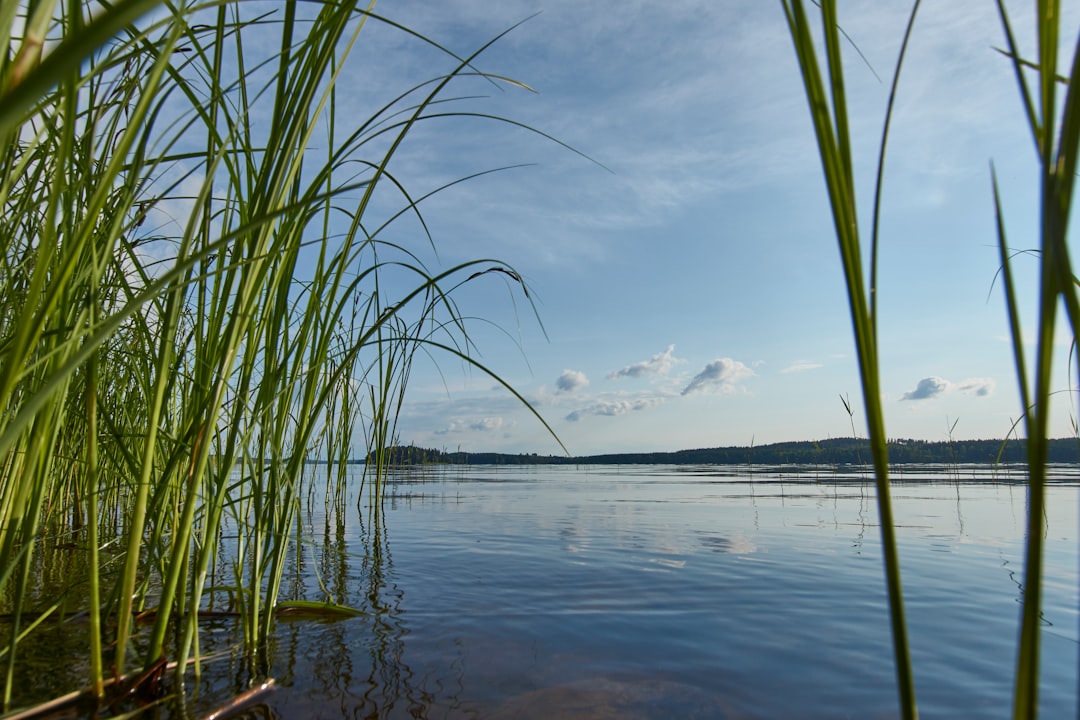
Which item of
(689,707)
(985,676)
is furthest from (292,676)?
(985,676)

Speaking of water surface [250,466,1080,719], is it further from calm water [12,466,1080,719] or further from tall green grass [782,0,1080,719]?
tall green grass [782,0,1080,719]

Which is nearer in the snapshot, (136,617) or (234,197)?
(234,197)

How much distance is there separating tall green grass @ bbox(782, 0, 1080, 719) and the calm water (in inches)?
49.6

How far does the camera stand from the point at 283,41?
1382 mm

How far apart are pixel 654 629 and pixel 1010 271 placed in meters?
2.10

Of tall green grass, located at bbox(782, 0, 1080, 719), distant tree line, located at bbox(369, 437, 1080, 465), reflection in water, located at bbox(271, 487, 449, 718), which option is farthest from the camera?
distant tree line, located at bbox(369, 437, 1080, 465)

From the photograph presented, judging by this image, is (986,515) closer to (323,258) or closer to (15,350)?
(323,258)

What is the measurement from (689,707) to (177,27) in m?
1.83

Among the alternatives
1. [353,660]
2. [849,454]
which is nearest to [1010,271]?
[353,660]

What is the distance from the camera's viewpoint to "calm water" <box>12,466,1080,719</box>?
1781 mm

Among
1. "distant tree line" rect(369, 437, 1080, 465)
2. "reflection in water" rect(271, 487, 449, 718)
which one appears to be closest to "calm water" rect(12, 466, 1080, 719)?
"reflection in water" rect(271, 487, 449, 718)

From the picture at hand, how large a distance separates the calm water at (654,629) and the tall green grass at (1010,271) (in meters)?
1.26

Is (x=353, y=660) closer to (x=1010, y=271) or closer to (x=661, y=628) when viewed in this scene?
(x=661, y=628)

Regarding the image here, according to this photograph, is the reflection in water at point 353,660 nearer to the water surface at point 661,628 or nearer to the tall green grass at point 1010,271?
the water surface at point 661,628
